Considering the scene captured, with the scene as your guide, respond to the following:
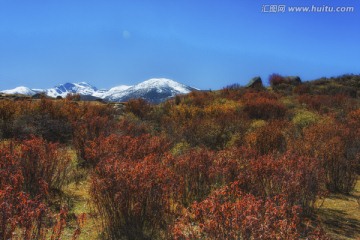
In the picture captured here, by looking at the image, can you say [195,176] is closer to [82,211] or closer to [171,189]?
[171,189]

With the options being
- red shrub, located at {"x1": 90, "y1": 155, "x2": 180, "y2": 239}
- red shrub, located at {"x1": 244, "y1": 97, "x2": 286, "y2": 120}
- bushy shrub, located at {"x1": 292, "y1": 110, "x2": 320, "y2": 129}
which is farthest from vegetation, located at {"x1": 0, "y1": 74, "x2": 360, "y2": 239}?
red shrub, located at {"x1": 244, "y1": 97, "x2": 286, "y2": 120}

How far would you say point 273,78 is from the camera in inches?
1304

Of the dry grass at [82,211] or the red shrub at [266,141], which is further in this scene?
the red shrub at [266,141]

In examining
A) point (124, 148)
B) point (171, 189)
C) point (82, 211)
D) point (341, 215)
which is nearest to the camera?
point (171, 189)

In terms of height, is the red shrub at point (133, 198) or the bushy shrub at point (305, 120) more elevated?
the bushy shrub at point (305, 120)

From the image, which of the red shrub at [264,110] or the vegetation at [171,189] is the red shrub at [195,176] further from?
the red shrub at [264,110]

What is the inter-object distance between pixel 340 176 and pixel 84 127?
6.62 m

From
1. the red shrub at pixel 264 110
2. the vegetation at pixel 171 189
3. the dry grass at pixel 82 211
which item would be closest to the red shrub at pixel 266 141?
the vegetation at pixel 171 189

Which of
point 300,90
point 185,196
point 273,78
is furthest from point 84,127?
point 273,78

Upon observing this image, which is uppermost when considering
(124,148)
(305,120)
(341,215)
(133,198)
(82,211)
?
(305,120)

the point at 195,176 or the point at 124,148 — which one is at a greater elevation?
the point at 124,148

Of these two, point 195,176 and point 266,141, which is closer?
point 195,176

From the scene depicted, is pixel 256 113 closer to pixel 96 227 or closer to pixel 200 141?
pixel 200 141

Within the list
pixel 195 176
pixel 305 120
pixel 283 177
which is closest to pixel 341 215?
pixel 283 177
